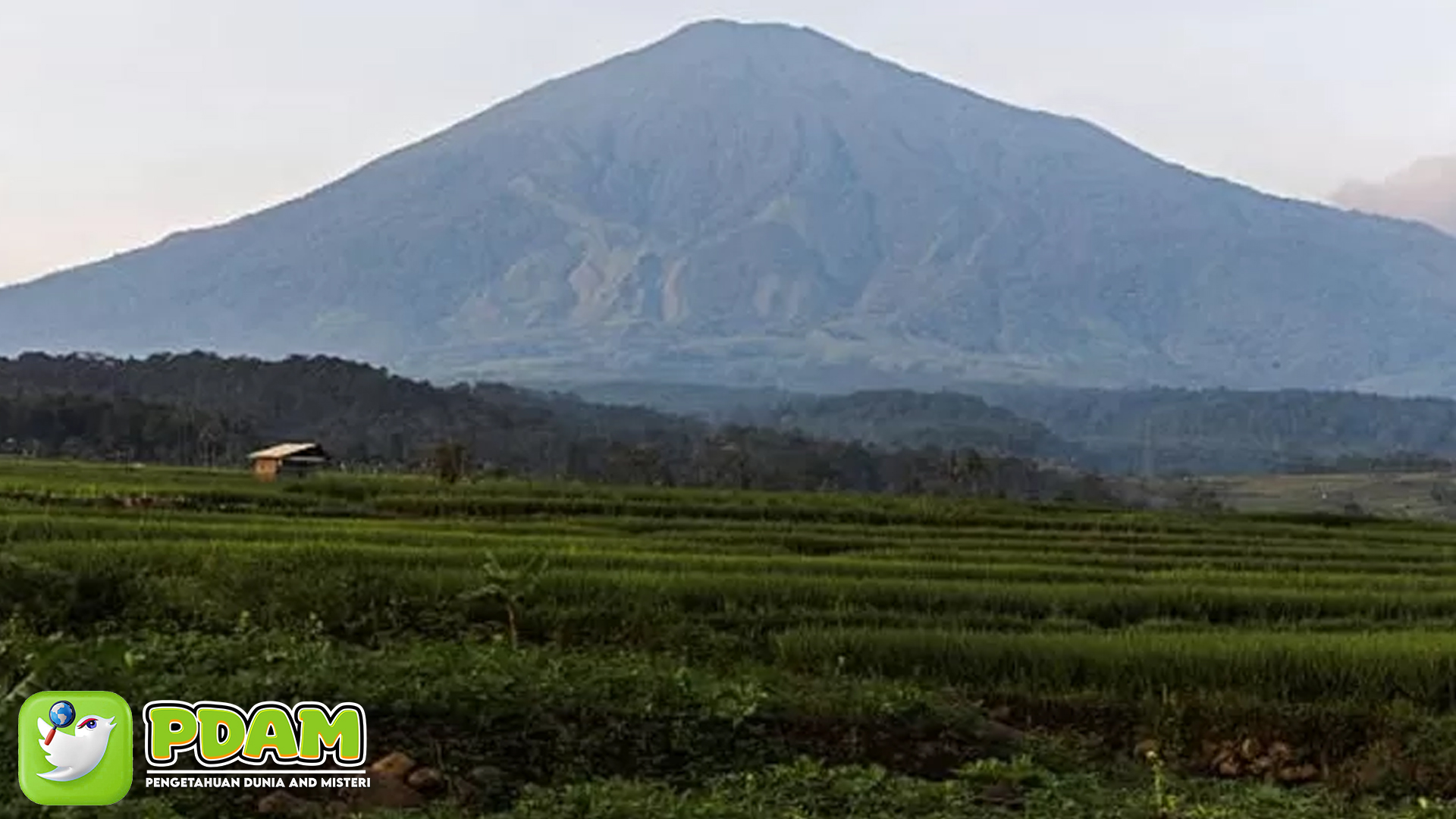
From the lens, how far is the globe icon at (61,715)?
18.6 ft

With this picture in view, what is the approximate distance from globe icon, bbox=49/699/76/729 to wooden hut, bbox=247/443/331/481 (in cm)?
3286

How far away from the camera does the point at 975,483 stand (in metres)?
64.2

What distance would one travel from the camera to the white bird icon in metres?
5.57

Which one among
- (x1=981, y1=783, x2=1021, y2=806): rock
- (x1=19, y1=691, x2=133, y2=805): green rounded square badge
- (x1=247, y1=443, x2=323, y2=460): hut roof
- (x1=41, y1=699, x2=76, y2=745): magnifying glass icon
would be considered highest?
(x1=41, y1=699, x2=76, y2=745): magnifying glass icon

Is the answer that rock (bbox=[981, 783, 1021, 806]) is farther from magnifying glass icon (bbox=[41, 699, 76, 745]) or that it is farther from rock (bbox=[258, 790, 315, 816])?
magnifying glass icon (bbox=[41, 699, 76, 745])

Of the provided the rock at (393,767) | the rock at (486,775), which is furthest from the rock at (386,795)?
the rock at (486,775)

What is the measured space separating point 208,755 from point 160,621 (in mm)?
4915

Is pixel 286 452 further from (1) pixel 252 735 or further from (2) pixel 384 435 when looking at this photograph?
(2) pixel 384 435

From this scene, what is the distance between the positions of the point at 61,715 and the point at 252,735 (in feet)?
2.84

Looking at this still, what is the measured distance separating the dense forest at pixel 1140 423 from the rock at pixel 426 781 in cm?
11123

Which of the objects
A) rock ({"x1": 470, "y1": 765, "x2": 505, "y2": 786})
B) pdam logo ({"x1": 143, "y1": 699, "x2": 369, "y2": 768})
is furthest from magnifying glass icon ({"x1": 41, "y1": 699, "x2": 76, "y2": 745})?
rock ({"x1": 470, "y1": 765, "x2": 505, "y2": 786})

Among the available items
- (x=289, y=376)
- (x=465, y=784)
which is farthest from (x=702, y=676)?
(x=289, y=376)

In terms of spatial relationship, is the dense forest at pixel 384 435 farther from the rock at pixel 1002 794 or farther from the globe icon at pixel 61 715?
the globe icon at pixel 61 715

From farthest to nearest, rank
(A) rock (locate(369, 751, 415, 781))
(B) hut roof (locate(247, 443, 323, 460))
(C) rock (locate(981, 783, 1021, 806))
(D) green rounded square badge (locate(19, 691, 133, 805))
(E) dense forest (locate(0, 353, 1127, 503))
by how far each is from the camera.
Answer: (E) dense forest (locate(0, 353, 1127, 503)), (B) hut roof (locate(247, 443, 323, 460)), (A) rock (locate(369, 751, 415, 781)), (C) rock (locate(981, 783, 1021, 806)), (D) green rounded square badge (locate(19, 691, 133, 805))
